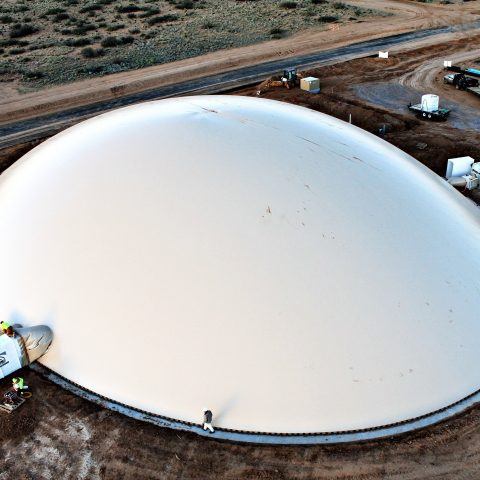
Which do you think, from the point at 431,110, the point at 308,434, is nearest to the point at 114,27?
the point at 431,110

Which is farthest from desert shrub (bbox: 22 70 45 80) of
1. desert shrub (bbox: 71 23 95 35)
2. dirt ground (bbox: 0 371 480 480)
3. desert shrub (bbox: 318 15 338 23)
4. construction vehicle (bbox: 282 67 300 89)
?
dirt ground (bbox: 0 371 480 480)

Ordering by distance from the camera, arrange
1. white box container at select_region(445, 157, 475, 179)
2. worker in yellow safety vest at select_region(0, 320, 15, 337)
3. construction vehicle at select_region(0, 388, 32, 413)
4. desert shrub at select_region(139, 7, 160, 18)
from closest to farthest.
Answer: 1. worker in yellow safety vest at select_region(0, 320, 15, 337)
2. construction vehicle at select_region(0, 388, 32, 413)
3. white box container at select_region(445, 157, 475, 179)
4. desert shrub at select_region(139, 7, 160, 18)

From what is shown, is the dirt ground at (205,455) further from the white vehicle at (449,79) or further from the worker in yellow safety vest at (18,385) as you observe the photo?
the white vehicle at (449,79)

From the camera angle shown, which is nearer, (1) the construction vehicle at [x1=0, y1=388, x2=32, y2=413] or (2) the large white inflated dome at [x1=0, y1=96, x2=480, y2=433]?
(2) the large white inflated dome at [x1=0, y1=96, x2=480, y2=433]

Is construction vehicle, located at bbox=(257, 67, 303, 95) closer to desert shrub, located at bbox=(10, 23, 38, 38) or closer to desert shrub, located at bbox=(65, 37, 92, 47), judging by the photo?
desert shrub, located at bbox=(65, 37, 92, 47)

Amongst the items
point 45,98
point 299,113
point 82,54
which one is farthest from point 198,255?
point 82,54

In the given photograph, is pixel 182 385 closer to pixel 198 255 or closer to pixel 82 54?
pixel 198 255

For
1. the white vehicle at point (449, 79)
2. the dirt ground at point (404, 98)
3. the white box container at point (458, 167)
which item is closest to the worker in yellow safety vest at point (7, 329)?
the white box container at point (458, 167)
